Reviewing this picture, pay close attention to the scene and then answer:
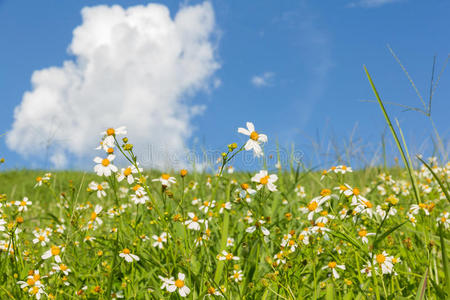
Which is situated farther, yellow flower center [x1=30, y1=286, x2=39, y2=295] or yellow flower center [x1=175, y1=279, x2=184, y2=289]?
yellow flower center [x1=30, y1=286, x2=39, y2=295]

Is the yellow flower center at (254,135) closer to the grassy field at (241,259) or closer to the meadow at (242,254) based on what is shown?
the meadow at (242,254)

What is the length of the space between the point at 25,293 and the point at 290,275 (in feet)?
5.68

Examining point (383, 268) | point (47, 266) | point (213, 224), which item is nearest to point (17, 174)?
point (47, 266)

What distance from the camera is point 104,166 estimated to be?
2.14m

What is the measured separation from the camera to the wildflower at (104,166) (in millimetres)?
2076

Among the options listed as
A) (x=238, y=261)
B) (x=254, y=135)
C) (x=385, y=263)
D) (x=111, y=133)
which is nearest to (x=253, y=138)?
(x=254, y=135)

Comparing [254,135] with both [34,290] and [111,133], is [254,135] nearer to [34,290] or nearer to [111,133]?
[111,133]

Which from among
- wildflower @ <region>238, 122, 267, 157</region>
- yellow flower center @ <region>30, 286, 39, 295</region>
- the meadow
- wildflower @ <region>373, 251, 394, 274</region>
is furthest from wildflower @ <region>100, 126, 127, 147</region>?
wildflower @ <region>373, 251, 394, 274</region>

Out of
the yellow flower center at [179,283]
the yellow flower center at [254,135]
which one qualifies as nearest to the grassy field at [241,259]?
the yellow flower center at [179,283]

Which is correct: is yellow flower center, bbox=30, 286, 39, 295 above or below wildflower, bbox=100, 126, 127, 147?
below

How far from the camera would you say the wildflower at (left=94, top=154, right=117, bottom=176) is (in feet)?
6.81

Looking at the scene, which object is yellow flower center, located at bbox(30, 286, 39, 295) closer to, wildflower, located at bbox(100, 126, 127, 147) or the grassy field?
the grassy field

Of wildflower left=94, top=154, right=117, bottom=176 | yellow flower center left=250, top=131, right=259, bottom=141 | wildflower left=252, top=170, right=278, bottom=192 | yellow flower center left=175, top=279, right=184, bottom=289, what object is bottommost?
yellow flower center left=175, top=279, right=184, bottom=289

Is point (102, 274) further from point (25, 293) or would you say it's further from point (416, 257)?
point (416, 257)
